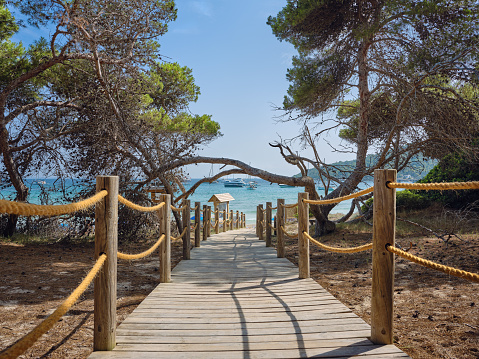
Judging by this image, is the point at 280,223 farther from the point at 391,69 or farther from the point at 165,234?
the point at 391,69

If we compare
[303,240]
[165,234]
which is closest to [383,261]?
[303,240]

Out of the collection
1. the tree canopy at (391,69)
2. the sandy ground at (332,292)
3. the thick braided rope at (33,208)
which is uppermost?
the tree canopy at (391,69)

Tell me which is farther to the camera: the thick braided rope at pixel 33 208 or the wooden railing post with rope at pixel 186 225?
the wooden railing post with rope at pixel 186 225

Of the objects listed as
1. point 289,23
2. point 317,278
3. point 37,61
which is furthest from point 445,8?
point 37,61

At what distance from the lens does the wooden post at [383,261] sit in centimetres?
259

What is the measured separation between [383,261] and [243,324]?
1375 millimetres

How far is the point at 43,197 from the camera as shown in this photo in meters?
10.0

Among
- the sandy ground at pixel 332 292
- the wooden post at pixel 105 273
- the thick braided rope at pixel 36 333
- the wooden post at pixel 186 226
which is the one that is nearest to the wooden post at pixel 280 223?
the sandy ground at pixel 332 292

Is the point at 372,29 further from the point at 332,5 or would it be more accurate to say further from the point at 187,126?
the point at 187,126

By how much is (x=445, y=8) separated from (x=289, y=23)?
430cm

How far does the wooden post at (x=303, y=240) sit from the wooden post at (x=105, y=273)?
289cm

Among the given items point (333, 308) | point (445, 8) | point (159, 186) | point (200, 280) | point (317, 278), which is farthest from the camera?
point (159, 186)

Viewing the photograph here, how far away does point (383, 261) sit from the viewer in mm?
2631

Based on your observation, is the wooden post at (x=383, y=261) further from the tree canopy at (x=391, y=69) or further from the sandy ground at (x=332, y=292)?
the tree canopy at (x=391, y=69)
